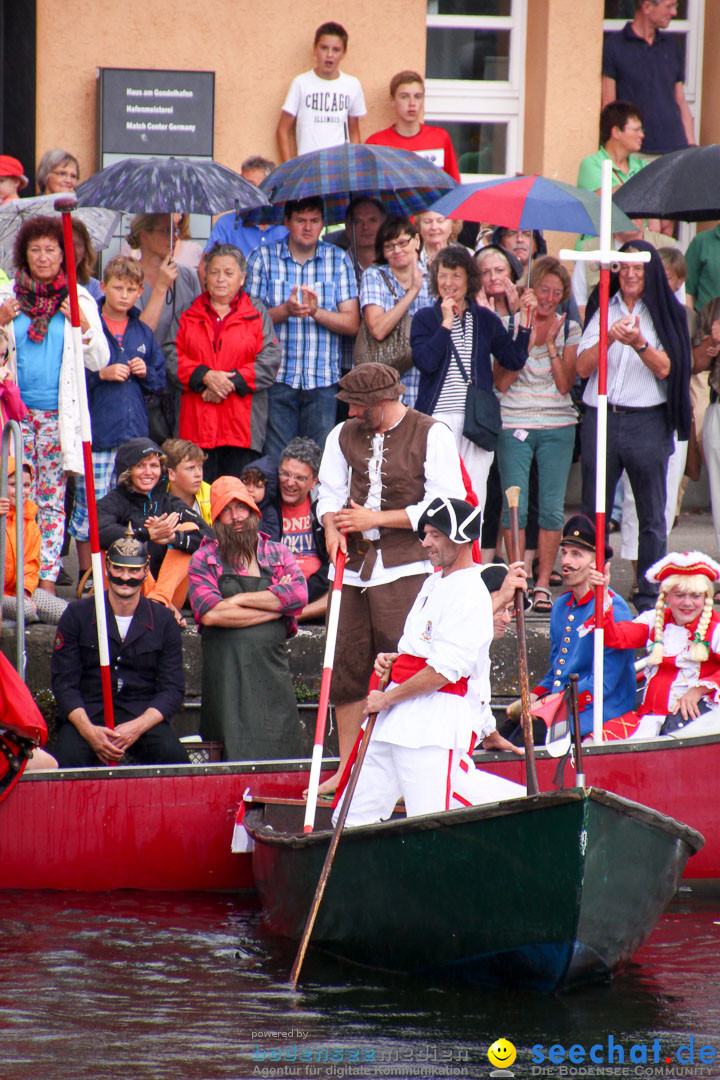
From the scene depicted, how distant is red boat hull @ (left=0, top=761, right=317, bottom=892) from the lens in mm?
8078

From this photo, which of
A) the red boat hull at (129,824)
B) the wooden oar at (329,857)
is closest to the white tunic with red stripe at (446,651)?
the wooden oar at (329,857)

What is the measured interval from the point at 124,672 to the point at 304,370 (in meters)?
2.69

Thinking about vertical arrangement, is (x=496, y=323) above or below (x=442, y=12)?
below

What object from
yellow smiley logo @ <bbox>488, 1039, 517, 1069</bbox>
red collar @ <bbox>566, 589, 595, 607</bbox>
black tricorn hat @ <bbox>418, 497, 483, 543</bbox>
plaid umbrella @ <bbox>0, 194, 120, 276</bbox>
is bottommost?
yellow smiley logo @ <bbox>488, 1039, 517, 1069</bbox>

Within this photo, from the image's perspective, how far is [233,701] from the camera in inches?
343

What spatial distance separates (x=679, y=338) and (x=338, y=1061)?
18.6 feet

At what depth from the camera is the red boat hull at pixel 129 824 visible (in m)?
8.08

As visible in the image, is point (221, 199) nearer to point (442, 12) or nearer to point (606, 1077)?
point (442, 12)

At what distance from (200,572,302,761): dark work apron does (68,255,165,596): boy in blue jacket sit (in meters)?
1.42

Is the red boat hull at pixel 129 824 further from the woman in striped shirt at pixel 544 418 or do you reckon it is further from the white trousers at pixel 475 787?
the woman in striped shirt at pixel 544 418

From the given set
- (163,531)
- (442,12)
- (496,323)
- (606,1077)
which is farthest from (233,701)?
(442,12)

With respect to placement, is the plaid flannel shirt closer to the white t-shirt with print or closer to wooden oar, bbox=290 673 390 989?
wooden oar, bbox=290 673 390 989

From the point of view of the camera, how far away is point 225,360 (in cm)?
1005

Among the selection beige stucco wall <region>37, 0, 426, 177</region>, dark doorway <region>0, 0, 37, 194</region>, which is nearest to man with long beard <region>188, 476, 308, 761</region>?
beige stucco wall <region>37, 0, 426, 177</region>
